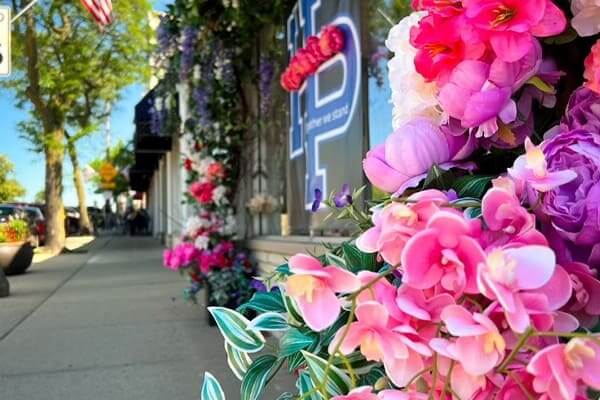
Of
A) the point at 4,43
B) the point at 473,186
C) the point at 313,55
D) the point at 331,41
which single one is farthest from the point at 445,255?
the point at 4,43

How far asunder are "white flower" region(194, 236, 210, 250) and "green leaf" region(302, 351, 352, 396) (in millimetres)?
5338

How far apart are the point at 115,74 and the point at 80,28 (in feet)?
6.34

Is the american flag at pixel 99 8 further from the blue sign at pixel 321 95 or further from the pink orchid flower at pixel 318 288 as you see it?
the pink orchid flower at pixel 318 288

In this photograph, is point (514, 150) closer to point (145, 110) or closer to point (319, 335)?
point (319, 335)

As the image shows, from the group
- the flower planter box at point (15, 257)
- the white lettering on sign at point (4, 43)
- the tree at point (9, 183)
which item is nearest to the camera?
the white lettering on sign at point (4, 43)

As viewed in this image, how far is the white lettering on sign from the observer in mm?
8734

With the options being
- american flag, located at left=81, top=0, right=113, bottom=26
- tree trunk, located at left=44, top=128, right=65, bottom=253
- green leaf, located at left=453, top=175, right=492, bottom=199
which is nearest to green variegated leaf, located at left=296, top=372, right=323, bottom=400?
green leaf, located at left=453, top=175, right=492, bottom=199

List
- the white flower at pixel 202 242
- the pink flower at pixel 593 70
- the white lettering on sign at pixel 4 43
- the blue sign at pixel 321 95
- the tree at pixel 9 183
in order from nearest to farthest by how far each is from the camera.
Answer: the pink flower at pixel 593 70
the blue sign at pixel 321 95
the white flower at pixel 202 242
the white lettering on sign at pixel 4 43
the tree at pixel 9 183

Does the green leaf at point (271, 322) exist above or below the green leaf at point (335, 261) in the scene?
below

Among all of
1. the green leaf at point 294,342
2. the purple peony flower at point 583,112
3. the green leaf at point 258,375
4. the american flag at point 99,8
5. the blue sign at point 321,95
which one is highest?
the american flag at point 99,8

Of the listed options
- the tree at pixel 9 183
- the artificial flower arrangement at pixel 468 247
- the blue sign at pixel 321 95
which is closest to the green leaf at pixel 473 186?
the artificial flower arrangement at pixel 468 247

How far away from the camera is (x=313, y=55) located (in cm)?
442

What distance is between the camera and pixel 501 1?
2.63 feet

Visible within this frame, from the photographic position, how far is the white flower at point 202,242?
611cm
